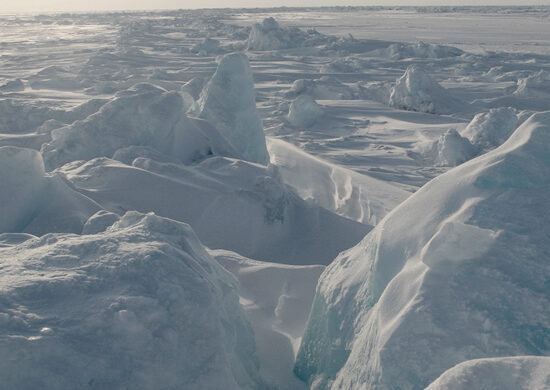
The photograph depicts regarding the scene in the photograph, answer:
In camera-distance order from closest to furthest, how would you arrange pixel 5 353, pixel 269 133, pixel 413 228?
1. pixel 5 353
2. pixel 413 228
3. pixel 269 133

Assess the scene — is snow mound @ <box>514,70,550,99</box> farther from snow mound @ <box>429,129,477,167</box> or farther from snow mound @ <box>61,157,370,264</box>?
snow mound @ <box>61,157,370,264</box>

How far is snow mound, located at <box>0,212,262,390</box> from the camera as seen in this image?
1.17m

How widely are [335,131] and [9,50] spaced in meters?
17.0

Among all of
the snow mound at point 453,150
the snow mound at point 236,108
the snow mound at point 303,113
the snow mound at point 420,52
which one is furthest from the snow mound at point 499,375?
the snow mound at point 420,52

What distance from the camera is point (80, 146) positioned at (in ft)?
14.4

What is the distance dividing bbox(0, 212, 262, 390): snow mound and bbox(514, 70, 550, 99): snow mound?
31.7 ft

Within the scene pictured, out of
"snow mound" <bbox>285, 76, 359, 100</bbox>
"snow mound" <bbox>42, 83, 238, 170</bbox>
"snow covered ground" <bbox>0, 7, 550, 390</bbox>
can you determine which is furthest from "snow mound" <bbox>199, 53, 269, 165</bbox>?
"snow mound" <bbox>285, 76, 359, 100</bbox>

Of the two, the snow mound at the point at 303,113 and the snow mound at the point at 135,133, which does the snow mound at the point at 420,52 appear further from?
the snow mound at the point at 135,133

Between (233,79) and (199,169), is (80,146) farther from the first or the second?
(233,79)

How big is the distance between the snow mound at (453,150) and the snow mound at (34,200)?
413cm

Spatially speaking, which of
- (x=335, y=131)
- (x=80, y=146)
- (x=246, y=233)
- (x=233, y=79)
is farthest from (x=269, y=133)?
(x=246, y=233)

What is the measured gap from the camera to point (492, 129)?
247 inches

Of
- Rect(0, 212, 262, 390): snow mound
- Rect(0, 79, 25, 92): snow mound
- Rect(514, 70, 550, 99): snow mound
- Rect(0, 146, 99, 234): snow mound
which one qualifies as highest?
Rect(0, 212, 262, 390): snow mound

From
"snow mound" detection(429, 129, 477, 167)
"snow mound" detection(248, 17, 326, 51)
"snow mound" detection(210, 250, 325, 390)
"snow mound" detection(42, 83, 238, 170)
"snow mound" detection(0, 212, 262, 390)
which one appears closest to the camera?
"snow mound" detection(0, 212, 262, 390)
